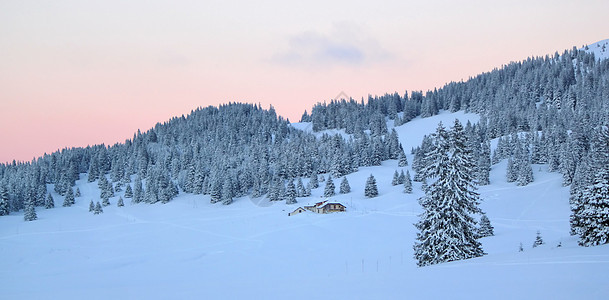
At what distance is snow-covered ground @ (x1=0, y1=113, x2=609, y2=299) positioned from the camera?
1170 cm

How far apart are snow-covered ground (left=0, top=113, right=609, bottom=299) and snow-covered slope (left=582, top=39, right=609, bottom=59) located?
5211 inches

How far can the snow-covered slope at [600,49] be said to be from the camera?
585ft

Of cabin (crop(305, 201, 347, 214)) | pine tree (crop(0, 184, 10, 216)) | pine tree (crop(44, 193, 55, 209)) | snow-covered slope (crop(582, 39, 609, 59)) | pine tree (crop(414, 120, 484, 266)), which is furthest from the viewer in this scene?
snow-covered slope (crop(582, 39, 609, 59))

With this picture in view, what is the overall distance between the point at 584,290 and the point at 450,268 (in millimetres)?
5774

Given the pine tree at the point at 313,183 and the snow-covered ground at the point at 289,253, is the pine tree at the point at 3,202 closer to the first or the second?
the snow-covered ground at the point at 289,253

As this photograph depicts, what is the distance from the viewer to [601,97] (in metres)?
116

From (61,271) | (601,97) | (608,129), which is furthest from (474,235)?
(601,97)

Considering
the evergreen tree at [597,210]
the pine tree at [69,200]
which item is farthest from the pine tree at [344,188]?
the pine tree at [69,200]

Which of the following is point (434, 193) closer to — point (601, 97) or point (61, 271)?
point (61, 271)

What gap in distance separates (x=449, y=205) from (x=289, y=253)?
24.3 meters

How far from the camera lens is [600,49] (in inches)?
7382

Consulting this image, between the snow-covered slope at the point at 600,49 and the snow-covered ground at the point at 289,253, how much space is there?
132363 mm

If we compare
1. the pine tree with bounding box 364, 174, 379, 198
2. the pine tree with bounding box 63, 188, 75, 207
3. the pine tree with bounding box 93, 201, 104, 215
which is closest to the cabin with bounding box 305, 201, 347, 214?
the pine tree with bounding box 364, 174, 379, 198

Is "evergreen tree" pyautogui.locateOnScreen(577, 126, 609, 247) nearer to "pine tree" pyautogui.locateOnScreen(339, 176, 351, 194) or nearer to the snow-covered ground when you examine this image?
the snow-covered ground
